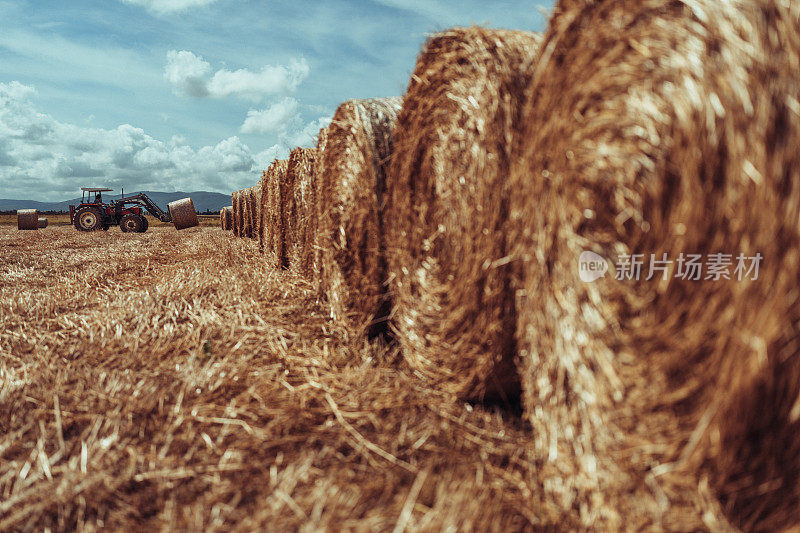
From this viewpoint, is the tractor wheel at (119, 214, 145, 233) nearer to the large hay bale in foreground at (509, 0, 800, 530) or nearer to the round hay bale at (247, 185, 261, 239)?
the round hay bale at (247, 185, 261, 239)

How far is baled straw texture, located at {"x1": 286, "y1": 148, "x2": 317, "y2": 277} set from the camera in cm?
487

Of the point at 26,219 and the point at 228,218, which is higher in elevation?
the point at 228,218

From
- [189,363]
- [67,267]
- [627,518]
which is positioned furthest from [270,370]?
[67,267]

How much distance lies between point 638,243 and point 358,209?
2210 millimetres

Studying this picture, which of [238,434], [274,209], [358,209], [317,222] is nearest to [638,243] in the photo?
[238,434]

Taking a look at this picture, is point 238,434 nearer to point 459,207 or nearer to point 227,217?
point 459,207

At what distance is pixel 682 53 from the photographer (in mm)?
1387

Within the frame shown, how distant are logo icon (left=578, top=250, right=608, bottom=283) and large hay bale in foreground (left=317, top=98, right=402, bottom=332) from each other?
1812mm

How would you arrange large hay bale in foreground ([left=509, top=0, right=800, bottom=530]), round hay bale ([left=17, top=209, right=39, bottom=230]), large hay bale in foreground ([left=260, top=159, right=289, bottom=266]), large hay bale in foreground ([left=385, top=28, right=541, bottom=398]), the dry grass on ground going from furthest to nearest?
round hay bale ([left=17, top=209, right=39, bottom=230])
large hay bale in foreground ([left=260, top=159, right=289, bottom=266])
large hay bale in foreground ([left=385, top=28, right=541, bottom=398])
the dry grass on ground
large hay bale in foreground ([left=509, top=0, right=800, bottom=530])

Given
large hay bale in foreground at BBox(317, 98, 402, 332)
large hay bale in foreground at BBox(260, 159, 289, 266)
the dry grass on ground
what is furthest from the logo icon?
large hay bale in foreground at BBox(260, 159, 289, 266)

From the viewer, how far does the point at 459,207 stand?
2420mm

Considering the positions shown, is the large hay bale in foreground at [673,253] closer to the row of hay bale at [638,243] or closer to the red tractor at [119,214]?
the row of hay bale at [638,243]

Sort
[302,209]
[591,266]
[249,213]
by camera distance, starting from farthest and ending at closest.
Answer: [249,213] < [302,209] < [591,266]

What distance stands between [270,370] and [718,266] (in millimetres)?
2425
